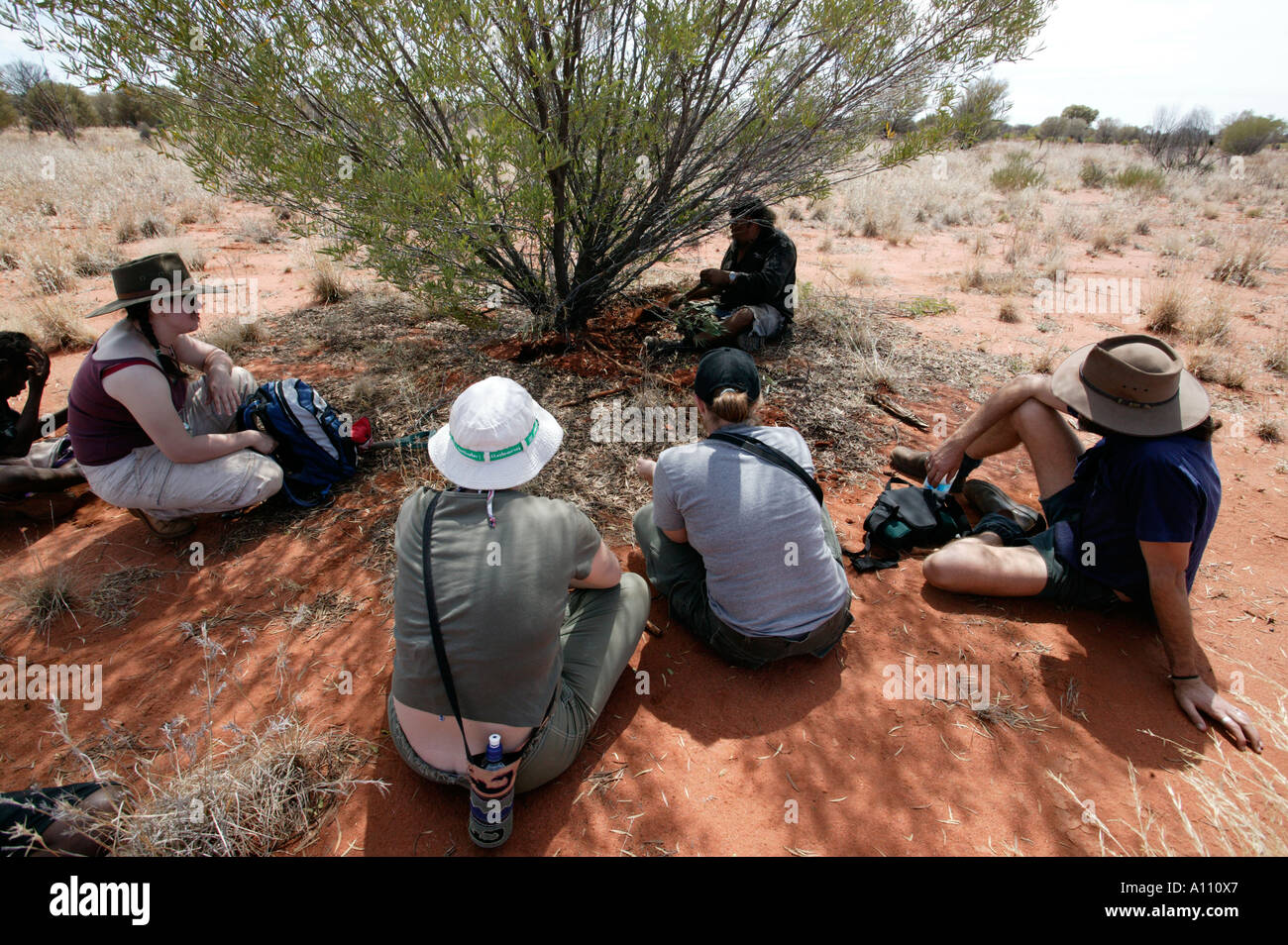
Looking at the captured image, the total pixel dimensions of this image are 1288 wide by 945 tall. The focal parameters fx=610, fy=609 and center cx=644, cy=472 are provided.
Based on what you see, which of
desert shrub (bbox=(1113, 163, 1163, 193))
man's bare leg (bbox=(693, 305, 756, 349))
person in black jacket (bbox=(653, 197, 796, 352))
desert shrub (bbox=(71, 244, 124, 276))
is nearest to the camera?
man's bare leg (bbox=(693, 305, 756, 349))

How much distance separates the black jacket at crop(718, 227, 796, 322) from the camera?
5.34 m

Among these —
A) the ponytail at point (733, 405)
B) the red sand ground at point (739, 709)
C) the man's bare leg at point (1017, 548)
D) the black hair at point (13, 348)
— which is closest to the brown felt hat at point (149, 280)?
the black hair at point (13, 348)

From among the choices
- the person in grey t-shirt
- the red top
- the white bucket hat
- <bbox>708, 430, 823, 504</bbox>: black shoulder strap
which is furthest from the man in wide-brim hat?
the red top

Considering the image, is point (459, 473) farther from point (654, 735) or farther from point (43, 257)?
point (43, 257)

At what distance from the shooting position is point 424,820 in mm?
2027

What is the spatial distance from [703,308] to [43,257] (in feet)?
25.7

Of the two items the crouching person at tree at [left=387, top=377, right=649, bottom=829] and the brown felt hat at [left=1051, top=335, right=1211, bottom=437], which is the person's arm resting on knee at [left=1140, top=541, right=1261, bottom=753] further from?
the crouching person at tree at [left=387, top=377, right=649, bottom=829]

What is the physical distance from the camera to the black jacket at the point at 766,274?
210 inches

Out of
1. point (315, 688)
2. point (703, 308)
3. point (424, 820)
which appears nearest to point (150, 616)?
point (315, 688)

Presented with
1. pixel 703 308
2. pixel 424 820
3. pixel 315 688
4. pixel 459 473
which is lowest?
pixel 424 820

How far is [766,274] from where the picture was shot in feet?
17.5

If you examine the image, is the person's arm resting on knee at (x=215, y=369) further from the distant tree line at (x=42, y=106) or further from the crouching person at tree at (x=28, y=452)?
the distant tree line at (x=42, y=106)

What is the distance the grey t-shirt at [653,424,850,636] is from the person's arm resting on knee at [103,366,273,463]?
2.42 metres

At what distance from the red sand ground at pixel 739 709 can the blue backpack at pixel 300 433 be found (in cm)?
31
